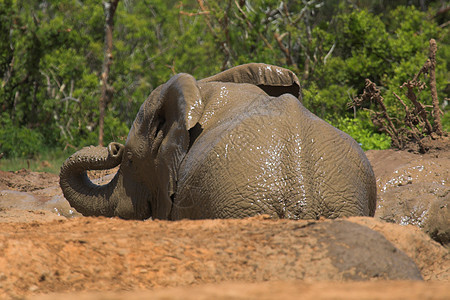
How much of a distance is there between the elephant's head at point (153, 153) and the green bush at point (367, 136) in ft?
13.2

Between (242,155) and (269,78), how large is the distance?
1.49 metres

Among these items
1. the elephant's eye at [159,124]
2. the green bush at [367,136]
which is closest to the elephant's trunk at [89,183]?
the elephant's eye at [159,124]

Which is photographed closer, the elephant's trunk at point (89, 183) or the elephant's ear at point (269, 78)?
the elephant's ear at point (269, 78)

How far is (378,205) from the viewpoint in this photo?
5820 mm

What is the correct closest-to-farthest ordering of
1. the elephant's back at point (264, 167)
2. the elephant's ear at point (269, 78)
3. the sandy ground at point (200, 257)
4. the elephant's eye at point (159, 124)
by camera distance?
the sandy ground at point (200, 257) → the elephant's back at point (264, 167) → the elephant's eye at point (159, 124) → the elephant's ear at point (269, 78)

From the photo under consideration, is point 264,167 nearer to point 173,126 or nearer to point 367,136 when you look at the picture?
point 173,126

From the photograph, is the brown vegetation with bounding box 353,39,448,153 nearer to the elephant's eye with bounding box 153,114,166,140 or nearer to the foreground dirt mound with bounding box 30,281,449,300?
Result: the elephant's eye with bounding box 153,114,166,140

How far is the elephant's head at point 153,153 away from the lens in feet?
15.0

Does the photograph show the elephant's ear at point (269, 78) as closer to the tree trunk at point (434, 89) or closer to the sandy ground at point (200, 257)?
the sandy ground at point (200, 257)

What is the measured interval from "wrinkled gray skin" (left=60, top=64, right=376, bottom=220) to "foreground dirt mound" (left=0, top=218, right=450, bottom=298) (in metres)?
0.89

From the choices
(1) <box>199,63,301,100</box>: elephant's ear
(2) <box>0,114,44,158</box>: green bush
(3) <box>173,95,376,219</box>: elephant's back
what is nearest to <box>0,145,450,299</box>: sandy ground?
(3) <box>173,95,376,219</box>: elephant's back

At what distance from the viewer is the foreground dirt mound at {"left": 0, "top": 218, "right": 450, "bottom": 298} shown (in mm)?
2518

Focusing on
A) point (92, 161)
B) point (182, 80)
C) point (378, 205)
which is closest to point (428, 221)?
point (378, 205)

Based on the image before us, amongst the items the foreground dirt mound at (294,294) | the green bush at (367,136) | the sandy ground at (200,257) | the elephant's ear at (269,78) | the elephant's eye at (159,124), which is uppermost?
the elephant's ear at (269,78)
